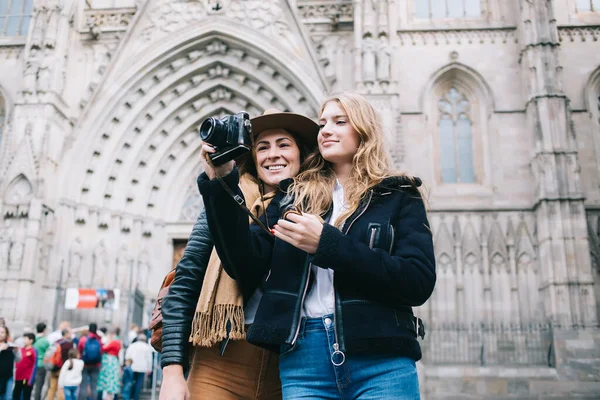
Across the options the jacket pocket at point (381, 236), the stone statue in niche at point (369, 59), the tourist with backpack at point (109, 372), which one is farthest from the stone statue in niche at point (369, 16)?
the jacket pocket at point (381, 236)

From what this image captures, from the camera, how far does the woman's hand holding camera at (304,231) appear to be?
158cm

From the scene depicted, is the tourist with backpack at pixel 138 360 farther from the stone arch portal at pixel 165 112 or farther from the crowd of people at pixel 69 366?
the stone arch portal at pixel 165 112

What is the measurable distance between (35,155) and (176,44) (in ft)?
15.5

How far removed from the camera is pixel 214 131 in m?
1.62

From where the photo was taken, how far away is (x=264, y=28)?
14.6 m

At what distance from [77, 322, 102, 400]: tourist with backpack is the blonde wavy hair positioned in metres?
7.41

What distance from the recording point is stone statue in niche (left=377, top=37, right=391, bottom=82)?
1304 centimetres

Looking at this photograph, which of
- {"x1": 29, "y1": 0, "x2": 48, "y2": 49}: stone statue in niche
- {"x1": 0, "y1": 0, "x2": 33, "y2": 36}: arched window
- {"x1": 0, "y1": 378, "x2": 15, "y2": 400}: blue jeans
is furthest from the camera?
{"x1": 0, "y1": 0, "x2": 33, "y2": 36}: arched window

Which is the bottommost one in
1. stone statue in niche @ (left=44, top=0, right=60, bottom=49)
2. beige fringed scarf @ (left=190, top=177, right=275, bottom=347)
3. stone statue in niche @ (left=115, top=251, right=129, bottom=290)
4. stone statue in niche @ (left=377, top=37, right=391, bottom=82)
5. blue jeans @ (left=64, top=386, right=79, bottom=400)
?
blue jeans @ (left=64, top=386, right=79, bottom=400)

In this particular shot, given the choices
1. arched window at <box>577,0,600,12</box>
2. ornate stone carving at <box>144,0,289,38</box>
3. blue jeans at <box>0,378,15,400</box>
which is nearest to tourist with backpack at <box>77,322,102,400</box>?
blue jeans at <box>0,378,15,400</box>

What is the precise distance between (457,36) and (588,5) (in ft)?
13.6

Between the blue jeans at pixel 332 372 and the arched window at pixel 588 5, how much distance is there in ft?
54.8

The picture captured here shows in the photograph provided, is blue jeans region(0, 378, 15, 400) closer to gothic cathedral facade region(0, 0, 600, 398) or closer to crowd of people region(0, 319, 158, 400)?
crowd of people region(0, 319, 158, 400)

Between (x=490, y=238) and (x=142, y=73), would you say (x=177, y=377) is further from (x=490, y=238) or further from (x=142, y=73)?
(x=142, y=73)
